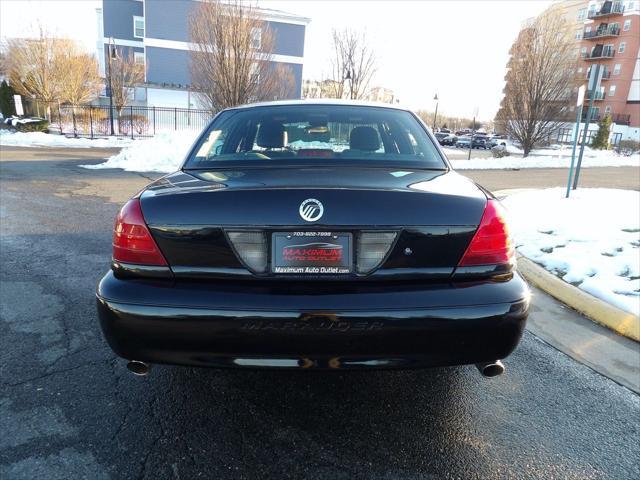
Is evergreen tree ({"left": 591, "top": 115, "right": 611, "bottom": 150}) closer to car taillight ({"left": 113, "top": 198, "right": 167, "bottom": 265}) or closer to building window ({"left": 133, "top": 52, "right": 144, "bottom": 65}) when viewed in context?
building window ({"left": 133, "top": 52, "right": 144, "bottom": 65})

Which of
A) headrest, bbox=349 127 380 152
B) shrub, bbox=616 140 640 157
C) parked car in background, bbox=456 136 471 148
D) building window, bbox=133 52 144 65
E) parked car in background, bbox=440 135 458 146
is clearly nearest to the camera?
headrest, bbox=349 127 380 152

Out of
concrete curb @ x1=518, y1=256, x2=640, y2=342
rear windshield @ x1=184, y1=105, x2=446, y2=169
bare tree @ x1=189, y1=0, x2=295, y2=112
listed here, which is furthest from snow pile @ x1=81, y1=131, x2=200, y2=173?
concrete curb @ x1=518, y1=256, x2=640, y2=342

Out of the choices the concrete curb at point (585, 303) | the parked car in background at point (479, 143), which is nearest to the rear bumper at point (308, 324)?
the concrete curb at point (585, 303)

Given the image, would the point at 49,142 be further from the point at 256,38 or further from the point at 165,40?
the point at 165,40

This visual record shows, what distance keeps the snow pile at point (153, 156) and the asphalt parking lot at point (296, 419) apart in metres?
11.2

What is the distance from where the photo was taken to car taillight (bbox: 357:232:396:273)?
78.6 inches

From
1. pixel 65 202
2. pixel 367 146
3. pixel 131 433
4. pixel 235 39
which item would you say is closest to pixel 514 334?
pixel 367 146

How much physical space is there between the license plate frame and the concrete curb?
9.47 ft

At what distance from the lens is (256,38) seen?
16312 mm

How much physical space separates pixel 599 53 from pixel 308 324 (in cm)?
7005

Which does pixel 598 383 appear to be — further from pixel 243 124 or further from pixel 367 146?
pixel 243 124

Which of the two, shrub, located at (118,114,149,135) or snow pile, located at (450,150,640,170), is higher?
shrub, located at (118,114,149,135)

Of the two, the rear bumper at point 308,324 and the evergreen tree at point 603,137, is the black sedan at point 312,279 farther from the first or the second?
the evergreen tree at point 603,137

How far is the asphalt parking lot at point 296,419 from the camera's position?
6.82ft
